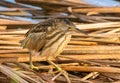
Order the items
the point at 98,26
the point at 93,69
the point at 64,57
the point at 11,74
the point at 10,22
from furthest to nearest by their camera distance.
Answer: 1. the point at 10,22
2. the point at 98,26
3. the point at 64,57
4. the point at 93,69
5. the point at 11,74

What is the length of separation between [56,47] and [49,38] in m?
0.07

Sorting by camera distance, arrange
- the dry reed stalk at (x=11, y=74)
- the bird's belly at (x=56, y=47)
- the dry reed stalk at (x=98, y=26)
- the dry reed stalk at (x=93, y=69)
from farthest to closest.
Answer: the dry reed stalk at (x=98, y=26)
the dry reed stalk at (x=93, y=69)
the bird's belly at (x=56, y=47)
the dry reed stalk at (x=11, y=74)

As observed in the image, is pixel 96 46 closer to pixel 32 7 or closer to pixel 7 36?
pixel 7 36

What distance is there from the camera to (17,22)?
3.83 metres

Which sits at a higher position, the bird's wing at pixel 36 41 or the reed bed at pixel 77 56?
the bird's wing at pixel 36 41

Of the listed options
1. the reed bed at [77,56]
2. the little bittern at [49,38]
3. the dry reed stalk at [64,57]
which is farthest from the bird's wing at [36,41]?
the dry reed stalk at [64,57]

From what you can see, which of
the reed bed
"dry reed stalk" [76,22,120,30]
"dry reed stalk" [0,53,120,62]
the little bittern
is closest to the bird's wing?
the little bittern

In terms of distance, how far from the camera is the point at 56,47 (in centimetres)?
277

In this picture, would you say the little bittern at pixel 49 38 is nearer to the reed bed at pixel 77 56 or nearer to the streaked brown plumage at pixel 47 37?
the streaked brown plumage at pixel 47 37

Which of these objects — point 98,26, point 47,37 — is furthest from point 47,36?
point 98,26

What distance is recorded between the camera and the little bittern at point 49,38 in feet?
9.09

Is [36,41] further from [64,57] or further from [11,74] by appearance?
[64,57]

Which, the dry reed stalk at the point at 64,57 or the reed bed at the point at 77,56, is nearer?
the reed bed at the point at 77,56

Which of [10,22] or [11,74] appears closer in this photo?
[11,74]
